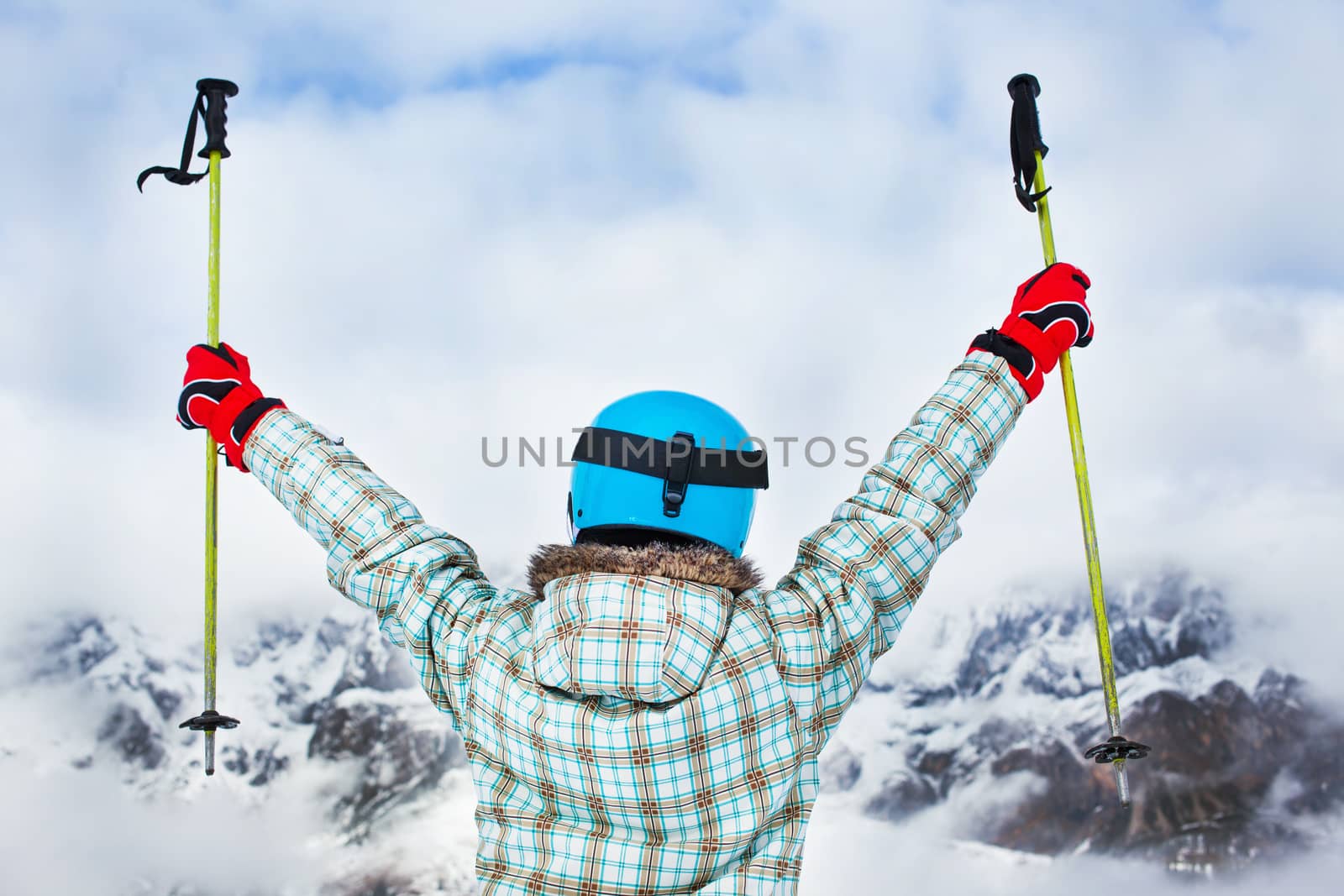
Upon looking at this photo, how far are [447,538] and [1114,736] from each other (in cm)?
277

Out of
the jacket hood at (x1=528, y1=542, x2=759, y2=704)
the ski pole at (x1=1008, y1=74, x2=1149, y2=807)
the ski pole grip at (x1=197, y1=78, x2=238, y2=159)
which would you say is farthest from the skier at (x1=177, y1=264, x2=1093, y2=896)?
the ski pole grip at (x1=197, y1=78, x2=238, y2=159)

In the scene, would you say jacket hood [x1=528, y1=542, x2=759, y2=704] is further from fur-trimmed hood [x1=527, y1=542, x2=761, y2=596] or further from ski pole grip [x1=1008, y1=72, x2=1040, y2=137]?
ski pole grip [x1=1008, y1=72, x2=1040, y2=137]

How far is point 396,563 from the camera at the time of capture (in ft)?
11.0

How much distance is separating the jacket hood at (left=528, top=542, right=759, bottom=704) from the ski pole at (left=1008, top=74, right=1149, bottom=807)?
2256 millimetres

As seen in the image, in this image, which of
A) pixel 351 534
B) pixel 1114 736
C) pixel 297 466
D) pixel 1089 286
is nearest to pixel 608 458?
pixel 351 534

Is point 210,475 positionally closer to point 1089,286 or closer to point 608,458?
point 608,458

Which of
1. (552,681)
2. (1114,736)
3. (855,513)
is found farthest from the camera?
(1114,736)

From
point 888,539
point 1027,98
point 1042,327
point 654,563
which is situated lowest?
point 654,563

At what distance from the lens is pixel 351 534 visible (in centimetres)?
345

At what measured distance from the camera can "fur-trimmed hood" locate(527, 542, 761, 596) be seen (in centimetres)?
287

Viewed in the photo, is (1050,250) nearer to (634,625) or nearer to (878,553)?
(878,553)

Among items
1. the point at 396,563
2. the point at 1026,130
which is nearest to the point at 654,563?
the point at 396,563

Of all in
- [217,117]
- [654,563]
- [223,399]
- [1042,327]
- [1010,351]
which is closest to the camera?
[654,563]

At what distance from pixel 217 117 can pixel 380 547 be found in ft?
9.49
